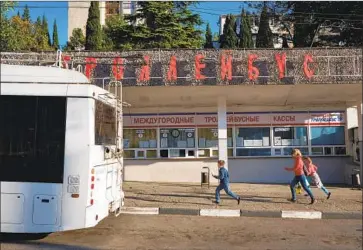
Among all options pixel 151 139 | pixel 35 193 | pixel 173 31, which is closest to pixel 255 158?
pixel 151 139

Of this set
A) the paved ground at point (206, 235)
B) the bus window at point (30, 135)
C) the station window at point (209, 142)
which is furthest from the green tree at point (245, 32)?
the bus window at point (30, 135)

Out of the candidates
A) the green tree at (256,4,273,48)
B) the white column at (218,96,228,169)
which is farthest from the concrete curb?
the green tree at (256,4,273,48)

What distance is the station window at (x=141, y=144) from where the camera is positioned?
670 inches

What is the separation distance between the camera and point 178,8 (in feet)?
108

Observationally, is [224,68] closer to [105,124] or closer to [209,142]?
[209,142]

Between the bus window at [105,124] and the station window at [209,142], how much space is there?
8989 mm

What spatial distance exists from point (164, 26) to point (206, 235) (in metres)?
25.4

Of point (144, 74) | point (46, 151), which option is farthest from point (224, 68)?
point (46, 151)

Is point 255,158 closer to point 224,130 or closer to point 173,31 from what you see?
point 224,130

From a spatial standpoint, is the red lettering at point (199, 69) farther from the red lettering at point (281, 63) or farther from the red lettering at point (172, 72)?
the red lettering at point (281, 63)

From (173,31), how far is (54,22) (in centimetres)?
4191

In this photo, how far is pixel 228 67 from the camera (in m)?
13.1

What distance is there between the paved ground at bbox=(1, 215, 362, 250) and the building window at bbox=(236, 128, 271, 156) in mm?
7123

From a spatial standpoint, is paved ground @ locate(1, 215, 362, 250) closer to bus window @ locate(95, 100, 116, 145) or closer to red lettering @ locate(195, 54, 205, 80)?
bus window @ locate(95, 100, 116, 145)
